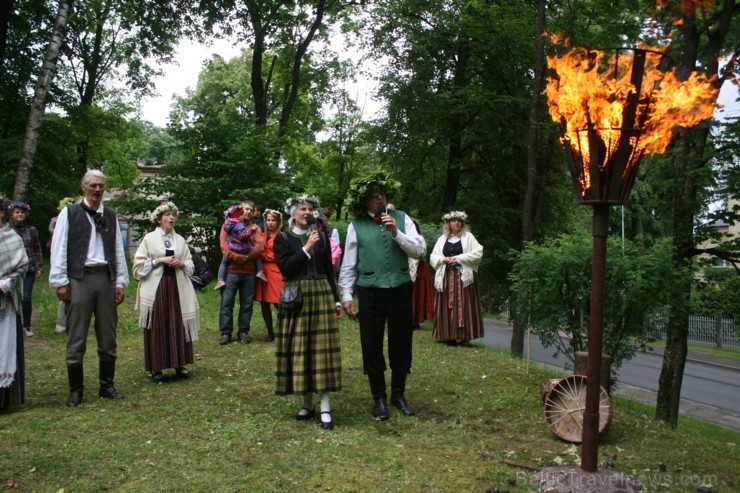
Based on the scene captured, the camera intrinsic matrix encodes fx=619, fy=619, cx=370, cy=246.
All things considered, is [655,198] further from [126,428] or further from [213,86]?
[213,86]

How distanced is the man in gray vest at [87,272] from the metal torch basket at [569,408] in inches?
174

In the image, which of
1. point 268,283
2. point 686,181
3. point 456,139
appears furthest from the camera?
point 456,139

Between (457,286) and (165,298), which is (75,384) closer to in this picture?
(165,298)

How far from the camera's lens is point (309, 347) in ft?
19.0

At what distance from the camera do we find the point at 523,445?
5418mm

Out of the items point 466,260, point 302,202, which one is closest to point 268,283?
point 466,260

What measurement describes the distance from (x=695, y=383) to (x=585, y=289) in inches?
500

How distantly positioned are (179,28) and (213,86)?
19.1 m

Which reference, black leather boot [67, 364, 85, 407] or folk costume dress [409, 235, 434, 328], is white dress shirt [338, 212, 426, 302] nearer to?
black leather boot [67, 364, 85, 407]

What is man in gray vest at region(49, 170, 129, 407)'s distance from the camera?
612cm

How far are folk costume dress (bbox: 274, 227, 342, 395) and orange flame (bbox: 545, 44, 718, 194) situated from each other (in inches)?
101

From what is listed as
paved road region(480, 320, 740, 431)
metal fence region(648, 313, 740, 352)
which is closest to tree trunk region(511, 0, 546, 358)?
paved road region(480, 320, 740, 431)

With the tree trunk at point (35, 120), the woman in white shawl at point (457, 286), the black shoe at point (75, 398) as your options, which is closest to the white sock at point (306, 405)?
the black shoe at point (75, 398)

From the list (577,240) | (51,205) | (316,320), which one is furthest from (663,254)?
(51,205)
